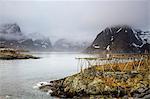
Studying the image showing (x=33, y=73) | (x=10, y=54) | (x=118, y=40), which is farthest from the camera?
(x=10, y=54)

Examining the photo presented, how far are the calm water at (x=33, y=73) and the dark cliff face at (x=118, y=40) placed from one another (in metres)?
0.45

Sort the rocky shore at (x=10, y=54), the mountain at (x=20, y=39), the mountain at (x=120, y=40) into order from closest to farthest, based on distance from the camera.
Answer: the mountain at (x=120, y=40) < the mountain at (x=20, y=39) < the rocky shore at (x=10, y=54)

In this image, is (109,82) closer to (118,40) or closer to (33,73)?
(118,40)

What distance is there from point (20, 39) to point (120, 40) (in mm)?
1828

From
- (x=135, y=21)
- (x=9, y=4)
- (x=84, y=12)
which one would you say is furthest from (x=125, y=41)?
(x=9, y=4)

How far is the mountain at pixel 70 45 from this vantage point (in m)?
5.69

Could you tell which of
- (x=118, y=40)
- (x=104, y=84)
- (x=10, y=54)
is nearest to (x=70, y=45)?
(x=118, y=40)

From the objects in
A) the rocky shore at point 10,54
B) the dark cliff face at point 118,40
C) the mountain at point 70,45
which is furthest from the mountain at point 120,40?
the rocky shore at point 10,54

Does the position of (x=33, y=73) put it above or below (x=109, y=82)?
above

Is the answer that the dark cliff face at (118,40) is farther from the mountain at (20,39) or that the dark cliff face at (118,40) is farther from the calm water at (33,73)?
the mountain at (20,39)

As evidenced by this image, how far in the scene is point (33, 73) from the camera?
6.14 metres

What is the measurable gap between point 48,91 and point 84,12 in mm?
1724

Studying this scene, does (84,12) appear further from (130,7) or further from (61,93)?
(61,93)

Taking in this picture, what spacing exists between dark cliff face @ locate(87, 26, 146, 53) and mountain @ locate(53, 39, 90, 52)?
0.12 m
